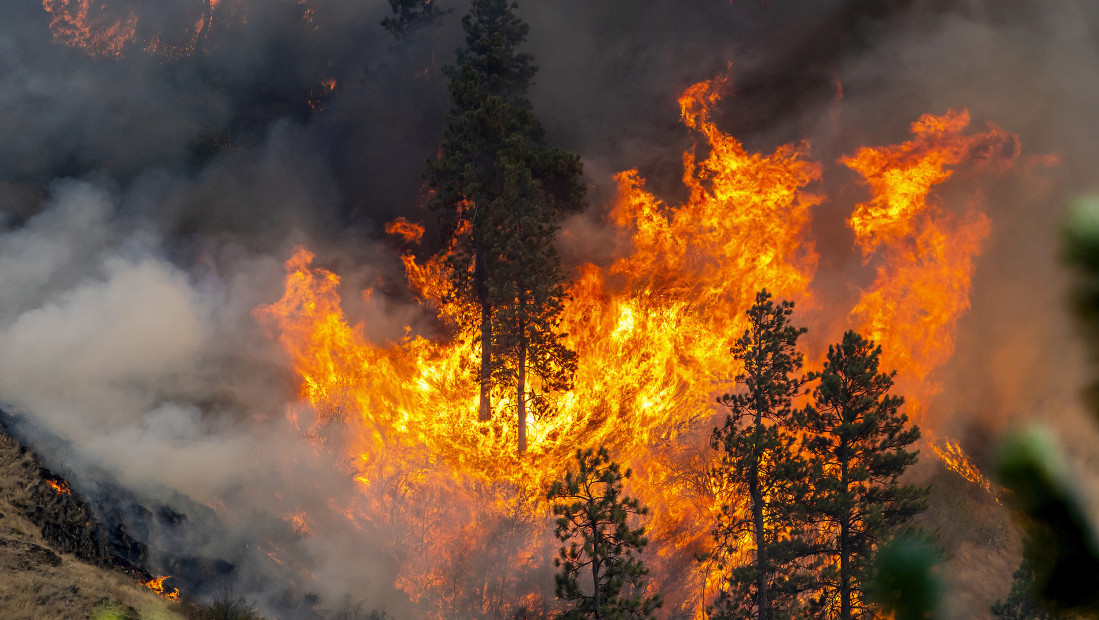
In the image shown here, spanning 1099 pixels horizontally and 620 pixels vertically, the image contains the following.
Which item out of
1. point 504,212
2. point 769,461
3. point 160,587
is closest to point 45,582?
point 160,587

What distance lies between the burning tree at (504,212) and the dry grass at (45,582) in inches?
539

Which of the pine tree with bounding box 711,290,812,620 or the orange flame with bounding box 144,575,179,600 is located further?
the pine tree with bounding box 711,290,812,620

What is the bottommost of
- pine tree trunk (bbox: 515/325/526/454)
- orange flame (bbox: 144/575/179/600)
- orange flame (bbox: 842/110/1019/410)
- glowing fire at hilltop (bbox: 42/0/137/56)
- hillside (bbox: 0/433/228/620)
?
orange flame (bbox: 144/575/179/600)

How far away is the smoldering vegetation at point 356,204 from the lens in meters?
25.4

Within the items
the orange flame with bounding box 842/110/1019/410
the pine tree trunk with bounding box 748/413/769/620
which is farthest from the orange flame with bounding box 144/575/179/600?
the orange flame with bounding box 842/110/1019/410

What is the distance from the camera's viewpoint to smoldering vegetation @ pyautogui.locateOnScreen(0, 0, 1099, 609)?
25406 mm

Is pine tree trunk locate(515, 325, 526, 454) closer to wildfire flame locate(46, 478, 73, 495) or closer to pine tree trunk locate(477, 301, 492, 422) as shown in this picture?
→ pine tree trunk locate(477, 301, 492, 422)

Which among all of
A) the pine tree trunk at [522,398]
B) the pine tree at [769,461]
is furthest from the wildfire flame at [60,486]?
the pine tree at [769,461]

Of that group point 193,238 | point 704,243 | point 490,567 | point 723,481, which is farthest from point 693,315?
point 193,238

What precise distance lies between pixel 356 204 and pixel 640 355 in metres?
15.0

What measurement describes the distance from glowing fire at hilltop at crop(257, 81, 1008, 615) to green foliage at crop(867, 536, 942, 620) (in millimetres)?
24672

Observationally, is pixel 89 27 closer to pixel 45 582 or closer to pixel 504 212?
pixel 504 212

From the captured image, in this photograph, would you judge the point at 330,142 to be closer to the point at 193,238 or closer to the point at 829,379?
the point at 193,238

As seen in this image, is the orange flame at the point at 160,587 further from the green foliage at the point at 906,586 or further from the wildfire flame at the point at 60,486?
the green foliage at the point at 906,586
